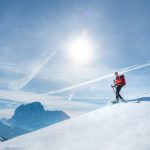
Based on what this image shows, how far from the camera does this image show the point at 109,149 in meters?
7.49

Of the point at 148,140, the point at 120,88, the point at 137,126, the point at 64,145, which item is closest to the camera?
the point at 148,140

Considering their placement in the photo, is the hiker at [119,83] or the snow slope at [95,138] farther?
the hiker at [119,83]

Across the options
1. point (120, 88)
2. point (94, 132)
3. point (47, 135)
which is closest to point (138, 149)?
point (94, 132)

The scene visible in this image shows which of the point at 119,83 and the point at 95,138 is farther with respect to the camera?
the point at 119,83

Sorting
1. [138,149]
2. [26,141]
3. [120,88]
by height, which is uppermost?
[120,88]

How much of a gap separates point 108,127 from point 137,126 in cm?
139

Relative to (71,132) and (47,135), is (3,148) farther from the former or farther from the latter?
(71,132)

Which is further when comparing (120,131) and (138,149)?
(120,131)

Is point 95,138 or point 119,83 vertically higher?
point 119,83

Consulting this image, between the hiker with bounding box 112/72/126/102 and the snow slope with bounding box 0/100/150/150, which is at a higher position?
the hiker with bounding box 112/72/126/102

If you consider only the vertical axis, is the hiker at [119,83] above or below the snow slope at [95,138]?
above

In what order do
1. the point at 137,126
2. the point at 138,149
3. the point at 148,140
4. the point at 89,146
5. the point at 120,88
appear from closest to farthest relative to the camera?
1. the point at 138,149
2. the point at 148,140
3. the point at 89,146
4. the point at 137,126
5. the point at 120,88

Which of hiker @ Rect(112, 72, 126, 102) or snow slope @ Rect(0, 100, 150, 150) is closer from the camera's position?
snow slope @ Rect(0, 100, 150, 150)

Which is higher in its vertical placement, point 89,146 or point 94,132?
point 94,132
